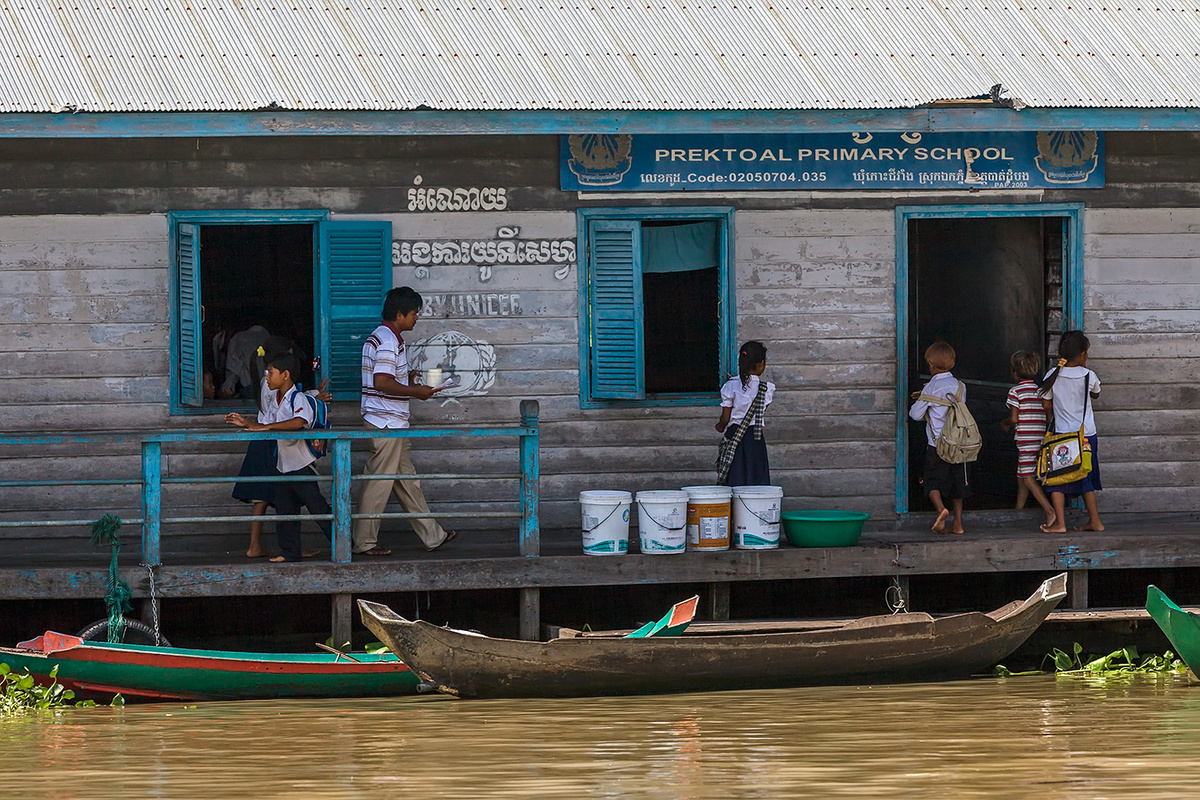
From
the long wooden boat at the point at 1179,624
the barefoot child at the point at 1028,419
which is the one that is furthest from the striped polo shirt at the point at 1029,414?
the long wooden boat at the point at 1179,624

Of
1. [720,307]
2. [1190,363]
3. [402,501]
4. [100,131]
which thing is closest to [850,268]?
[720,307]

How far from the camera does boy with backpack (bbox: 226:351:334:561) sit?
965 cm

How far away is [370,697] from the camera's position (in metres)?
9.26

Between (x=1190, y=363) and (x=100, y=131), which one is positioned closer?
(x=100, y=131)

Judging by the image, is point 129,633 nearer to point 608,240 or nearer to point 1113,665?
point 608,240

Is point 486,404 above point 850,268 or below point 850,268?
below

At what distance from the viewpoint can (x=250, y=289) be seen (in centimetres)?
1081

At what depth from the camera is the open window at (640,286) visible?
10.8 meters

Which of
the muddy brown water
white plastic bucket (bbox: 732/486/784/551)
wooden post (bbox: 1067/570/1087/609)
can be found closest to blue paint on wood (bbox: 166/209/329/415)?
the muddy brown water

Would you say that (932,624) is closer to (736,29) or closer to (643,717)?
(643,717)

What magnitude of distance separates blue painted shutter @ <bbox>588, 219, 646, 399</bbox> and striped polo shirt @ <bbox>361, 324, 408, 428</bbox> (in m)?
1.45

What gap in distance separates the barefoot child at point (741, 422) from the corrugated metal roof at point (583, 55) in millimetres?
1863

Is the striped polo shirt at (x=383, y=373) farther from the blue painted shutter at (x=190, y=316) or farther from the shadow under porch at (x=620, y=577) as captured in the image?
the blue painted shutter at (x=190, y=316)

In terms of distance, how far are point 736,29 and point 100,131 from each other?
4.28 meters
